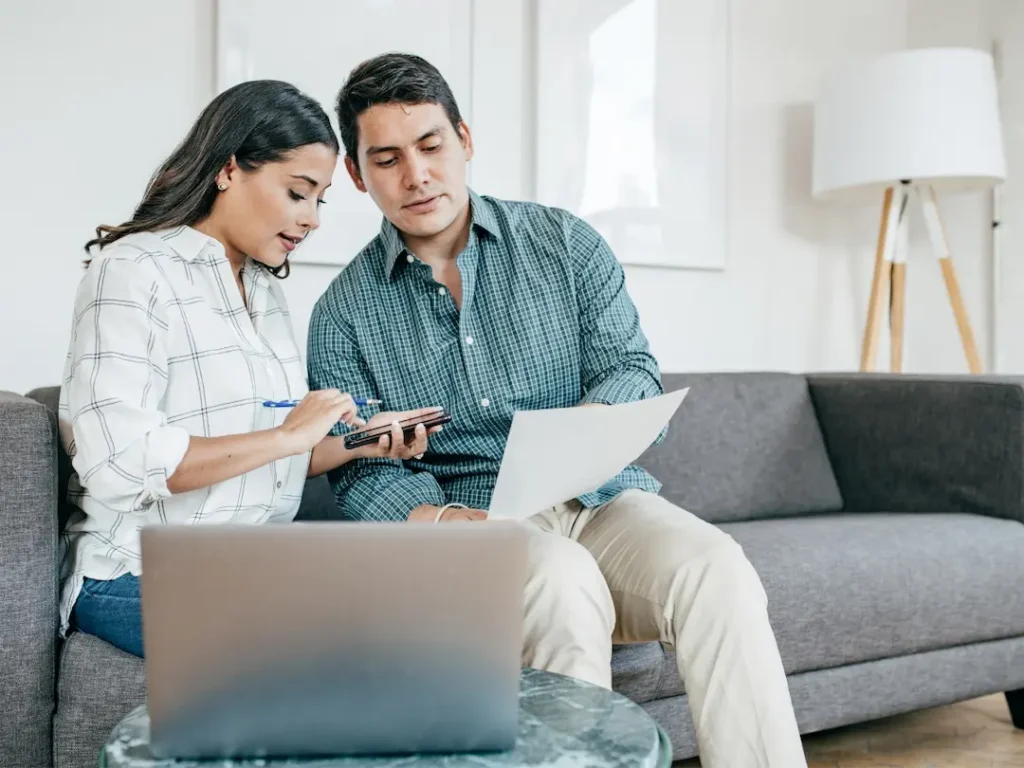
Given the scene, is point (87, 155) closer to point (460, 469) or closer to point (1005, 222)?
point (460, 469)

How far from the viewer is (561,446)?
48.6 inches

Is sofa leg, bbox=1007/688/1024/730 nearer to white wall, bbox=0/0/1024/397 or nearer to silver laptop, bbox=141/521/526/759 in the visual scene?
white wall, bbox=0/0/1024/397

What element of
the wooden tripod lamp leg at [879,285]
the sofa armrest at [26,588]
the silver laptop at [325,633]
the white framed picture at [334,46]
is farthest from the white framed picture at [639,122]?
the silver laptop at [325,633]

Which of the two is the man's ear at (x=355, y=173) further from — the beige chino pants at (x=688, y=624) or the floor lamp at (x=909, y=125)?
the floor lamp at (x=909, y=125)

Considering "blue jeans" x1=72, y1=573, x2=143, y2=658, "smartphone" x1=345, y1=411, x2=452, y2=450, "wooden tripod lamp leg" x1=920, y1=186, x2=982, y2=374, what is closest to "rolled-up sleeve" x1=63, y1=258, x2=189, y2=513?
"blue jeans" x1=72, y1=573, x2=143, y2=658

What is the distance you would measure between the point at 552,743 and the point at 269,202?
3.09 ft

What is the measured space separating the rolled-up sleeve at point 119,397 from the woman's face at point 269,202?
21 centimetres

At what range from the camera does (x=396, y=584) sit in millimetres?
767

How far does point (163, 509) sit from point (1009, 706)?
1776 millimetres

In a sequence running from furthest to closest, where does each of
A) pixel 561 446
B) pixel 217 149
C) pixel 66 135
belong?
pixel 66 135 → pixel 217 149 → pixel 561 446

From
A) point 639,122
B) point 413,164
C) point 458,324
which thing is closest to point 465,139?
point 413,164

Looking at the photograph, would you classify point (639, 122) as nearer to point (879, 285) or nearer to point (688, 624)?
point (879, 285)

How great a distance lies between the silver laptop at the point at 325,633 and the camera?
755 millimetres

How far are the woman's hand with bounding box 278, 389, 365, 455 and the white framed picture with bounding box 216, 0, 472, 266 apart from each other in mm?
1022
